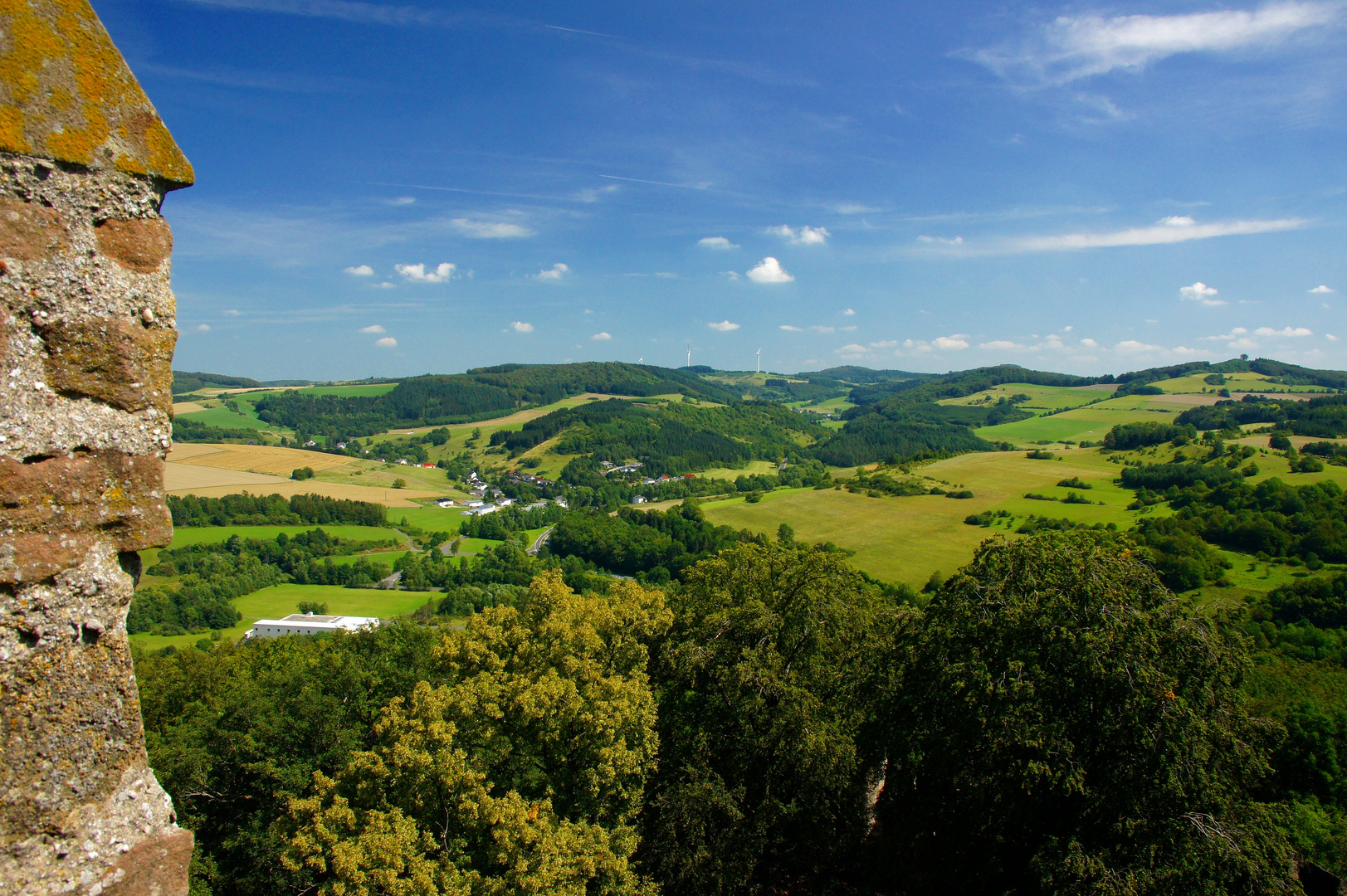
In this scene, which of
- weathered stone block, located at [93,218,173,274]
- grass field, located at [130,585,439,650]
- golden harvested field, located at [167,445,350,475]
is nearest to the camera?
weathered stone block, located at [93,218,173,274]

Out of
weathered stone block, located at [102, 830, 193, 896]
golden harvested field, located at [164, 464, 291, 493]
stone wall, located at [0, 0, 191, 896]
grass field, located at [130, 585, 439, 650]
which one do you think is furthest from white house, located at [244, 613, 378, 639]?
stone wall, located at [0, 0, 191, 896]

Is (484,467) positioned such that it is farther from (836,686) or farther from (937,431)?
(836,686)

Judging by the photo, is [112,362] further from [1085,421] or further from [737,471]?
[1085,421]

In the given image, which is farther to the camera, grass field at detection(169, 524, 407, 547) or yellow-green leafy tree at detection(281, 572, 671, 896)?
grass field at detection(169, 524, 407, 547)

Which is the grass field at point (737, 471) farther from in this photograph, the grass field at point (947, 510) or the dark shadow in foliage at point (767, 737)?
the dark shadow in foliage at point (767, 737)

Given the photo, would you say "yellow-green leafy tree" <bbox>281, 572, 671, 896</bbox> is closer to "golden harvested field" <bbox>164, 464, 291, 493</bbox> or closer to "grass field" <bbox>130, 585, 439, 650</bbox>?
"grass field" <bbox>130, 585, 439, 650</bbox>

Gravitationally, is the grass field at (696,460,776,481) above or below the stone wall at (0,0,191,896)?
below

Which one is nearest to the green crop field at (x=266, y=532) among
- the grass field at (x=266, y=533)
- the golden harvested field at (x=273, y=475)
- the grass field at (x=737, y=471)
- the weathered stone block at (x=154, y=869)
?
the grass field at (x=266, y=533)

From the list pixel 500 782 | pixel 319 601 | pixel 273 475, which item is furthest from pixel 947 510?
pixel 273 475
